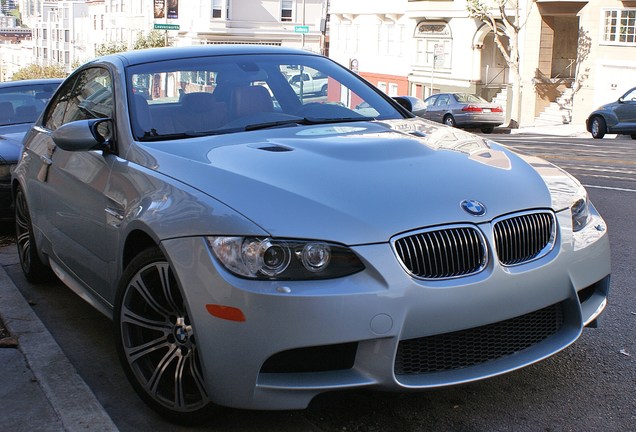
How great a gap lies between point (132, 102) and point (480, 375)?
7.64ft

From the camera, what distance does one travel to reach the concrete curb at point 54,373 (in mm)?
3934

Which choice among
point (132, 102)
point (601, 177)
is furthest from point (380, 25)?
point (132, 102)

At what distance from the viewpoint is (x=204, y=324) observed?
3.55 m

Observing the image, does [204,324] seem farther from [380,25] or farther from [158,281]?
[380,25]

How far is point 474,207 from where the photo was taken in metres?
3.72

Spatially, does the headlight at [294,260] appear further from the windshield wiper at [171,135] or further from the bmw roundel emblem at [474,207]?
the windshield wiper at [171,135]

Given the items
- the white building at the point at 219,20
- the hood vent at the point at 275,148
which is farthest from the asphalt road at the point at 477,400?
the white building at the point at 219,20

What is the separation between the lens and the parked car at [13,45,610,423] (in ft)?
11.3

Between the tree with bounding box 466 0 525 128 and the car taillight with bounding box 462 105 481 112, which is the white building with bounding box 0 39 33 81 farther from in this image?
the car taillight with bounding box 462 105 481 112

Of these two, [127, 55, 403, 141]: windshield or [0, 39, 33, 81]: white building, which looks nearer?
[127, 55, 403, 141]: windshield

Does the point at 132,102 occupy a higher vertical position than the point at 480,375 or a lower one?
higher

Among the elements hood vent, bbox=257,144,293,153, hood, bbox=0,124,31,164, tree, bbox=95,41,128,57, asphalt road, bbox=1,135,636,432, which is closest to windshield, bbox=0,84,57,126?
hood, bbox=0,124,31,164

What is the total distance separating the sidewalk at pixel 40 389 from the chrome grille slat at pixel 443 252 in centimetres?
140

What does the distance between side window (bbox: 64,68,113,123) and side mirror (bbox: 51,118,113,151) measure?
0.63 ft
